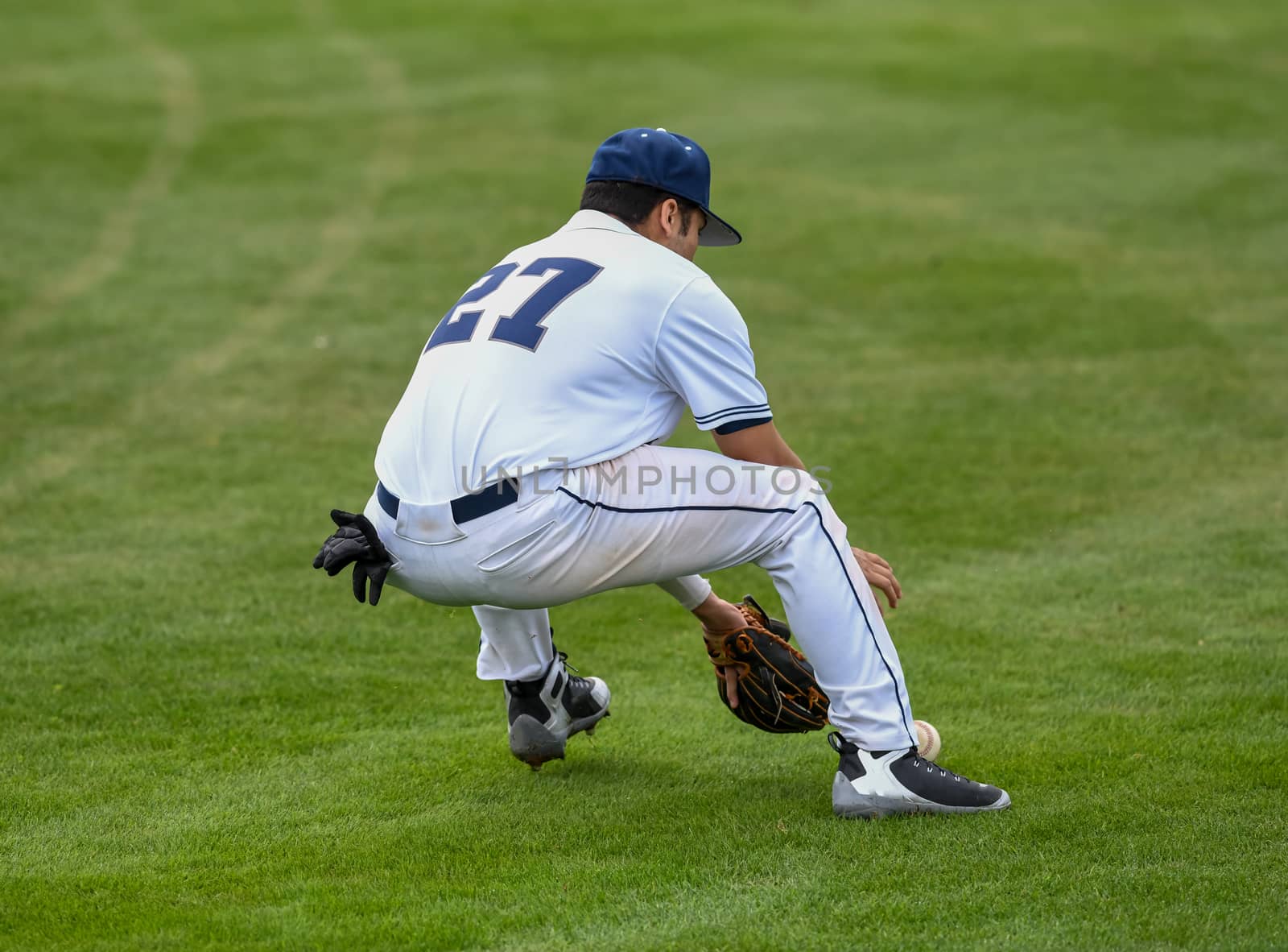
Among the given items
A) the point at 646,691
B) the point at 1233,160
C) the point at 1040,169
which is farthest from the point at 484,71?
the point at 646,691

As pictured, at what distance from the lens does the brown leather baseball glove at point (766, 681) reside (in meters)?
4.77

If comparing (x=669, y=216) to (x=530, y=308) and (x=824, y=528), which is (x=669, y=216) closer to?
(x=530, y=308)

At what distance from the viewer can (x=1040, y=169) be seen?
15922 mm

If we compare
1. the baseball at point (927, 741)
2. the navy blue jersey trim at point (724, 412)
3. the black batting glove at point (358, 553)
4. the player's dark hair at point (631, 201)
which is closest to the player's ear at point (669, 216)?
the player's dark hair at point (631, 201)

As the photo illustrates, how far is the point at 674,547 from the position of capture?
4273mm

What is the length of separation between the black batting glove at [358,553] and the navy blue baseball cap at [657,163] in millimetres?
1238

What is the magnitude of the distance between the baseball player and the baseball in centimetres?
15

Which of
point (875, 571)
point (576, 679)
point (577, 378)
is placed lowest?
point (576, 679)

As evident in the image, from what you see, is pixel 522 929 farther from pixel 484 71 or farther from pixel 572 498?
pixel 484 71

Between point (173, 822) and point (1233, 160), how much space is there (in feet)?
46.9

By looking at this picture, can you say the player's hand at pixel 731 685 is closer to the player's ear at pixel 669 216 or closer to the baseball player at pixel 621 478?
the baseball player at pixel 621 478

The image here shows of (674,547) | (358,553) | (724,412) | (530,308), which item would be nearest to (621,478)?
(674,547)

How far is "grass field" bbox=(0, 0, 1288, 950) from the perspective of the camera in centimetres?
406

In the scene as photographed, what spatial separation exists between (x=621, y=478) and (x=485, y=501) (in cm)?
40
